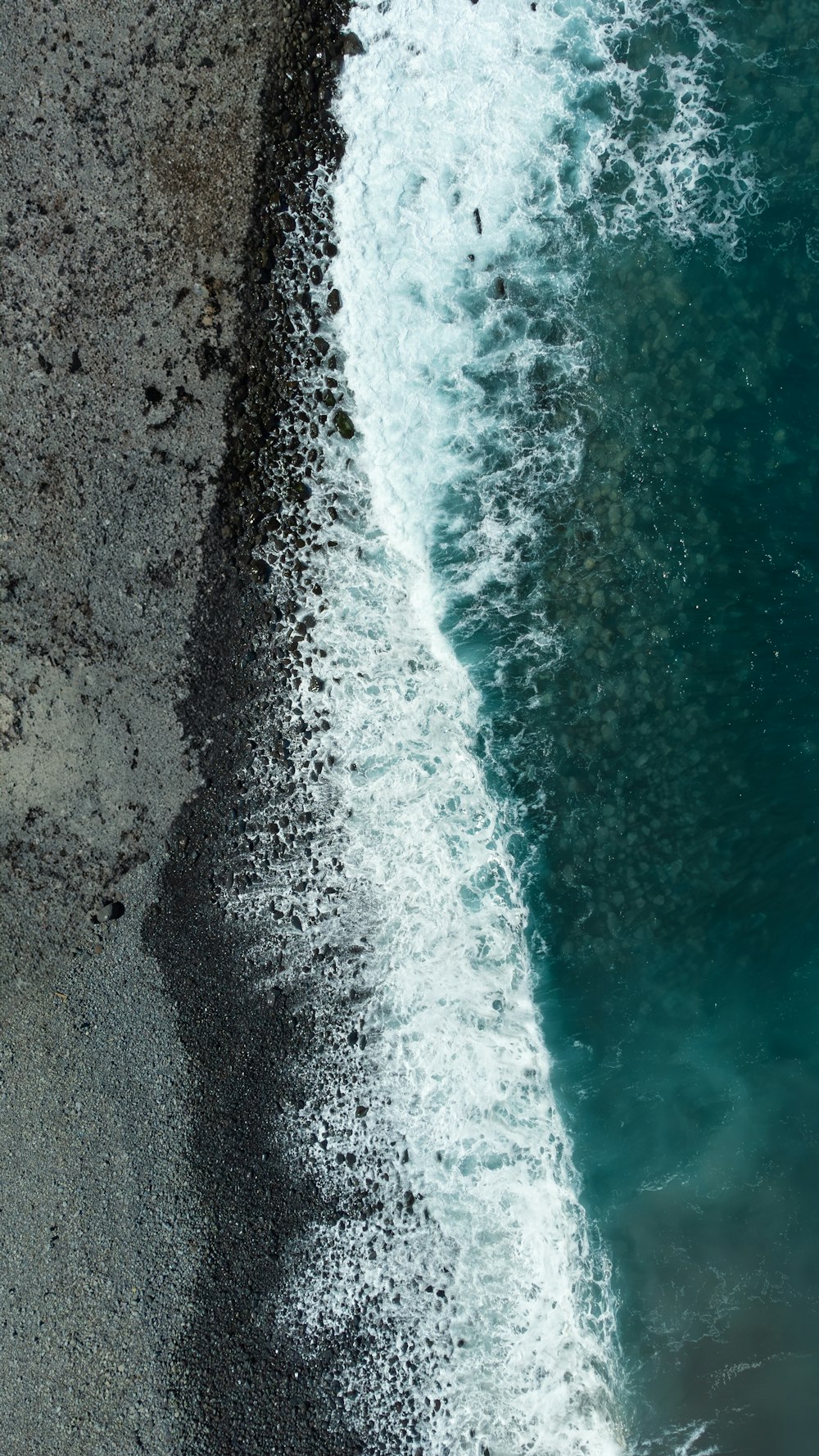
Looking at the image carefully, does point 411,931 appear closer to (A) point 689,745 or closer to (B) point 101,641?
(A) point 689,745

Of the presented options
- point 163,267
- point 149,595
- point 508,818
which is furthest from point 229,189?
point 508,818

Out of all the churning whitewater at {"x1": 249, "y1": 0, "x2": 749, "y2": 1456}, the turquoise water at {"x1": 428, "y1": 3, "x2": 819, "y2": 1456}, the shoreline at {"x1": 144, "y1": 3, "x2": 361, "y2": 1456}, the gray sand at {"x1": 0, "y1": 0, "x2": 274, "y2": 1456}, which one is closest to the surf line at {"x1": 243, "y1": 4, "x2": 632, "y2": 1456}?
the churning whitewater at {"x1": 249, "y1": 0, "x2": 749, "y2": 1456}

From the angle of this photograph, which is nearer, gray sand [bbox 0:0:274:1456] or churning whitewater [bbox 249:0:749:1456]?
gray sand [bbox 0:0:274:1456]

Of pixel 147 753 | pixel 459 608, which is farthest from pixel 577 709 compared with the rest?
pixel 147 753

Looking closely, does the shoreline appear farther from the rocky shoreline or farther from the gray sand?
the gray sand

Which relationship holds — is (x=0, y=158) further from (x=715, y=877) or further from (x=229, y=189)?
(x=715, y=877)

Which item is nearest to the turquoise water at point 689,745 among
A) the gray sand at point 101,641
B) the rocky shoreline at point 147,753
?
the rocky shoreline at point 147,753
